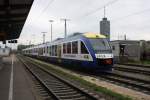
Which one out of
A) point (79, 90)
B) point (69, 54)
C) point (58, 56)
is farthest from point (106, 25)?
point (79, 90)

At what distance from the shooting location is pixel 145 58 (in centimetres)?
4775

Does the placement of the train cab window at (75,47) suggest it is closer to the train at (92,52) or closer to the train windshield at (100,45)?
the train at (92,52)

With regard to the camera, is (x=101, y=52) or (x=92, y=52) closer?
(x=92, y=52)

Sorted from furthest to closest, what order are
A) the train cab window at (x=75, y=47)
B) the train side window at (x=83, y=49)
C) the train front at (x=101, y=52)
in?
the train cab window at (x=75, y=47)
the train side window at (x=83, y=49)
the train front at (x=101, y=52)

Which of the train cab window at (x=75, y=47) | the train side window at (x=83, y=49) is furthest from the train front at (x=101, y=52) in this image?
the train cab window at (x=75, y=47)

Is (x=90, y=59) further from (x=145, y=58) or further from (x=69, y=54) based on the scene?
(x=145, y=58)

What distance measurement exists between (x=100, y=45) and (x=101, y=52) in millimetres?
847

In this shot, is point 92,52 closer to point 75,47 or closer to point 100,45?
point 100,45

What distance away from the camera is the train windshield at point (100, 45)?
2295 cm

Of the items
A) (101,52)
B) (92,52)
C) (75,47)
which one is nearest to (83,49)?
(92,52)

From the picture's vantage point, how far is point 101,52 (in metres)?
22.8

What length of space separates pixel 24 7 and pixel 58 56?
8.78 m

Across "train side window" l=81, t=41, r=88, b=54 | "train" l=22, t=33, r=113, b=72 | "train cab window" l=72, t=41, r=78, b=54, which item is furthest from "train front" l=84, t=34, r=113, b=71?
"train cab window" l=72, t=41, r=78, b=54

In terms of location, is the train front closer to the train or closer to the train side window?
the train
